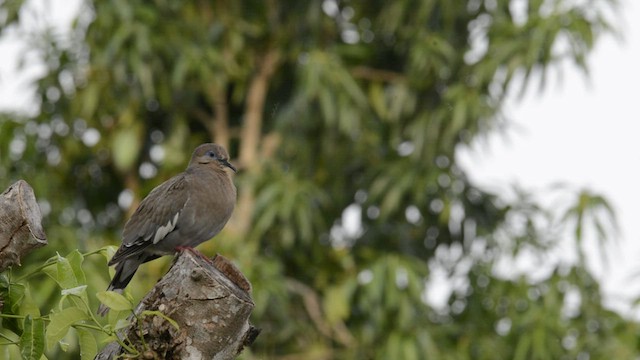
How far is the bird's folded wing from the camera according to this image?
4473mm

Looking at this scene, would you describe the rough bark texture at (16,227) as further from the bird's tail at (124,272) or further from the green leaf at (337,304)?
the green leaf at (337,304)

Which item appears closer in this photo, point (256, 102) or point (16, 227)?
point (16, 227)

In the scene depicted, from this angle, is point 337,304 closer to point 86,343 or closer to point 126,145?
point 126,145

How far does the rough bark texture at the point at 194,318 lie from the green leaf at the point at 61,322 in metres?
0.14

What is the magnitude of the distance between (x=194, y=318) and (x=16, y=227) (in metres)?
0.50

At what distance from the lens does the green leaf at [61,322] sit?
295 cm

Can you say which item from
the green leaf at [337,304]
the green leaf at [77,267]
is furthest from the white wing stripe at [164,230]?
the green leaf at [337,304]

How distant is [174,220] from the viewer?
458 cm

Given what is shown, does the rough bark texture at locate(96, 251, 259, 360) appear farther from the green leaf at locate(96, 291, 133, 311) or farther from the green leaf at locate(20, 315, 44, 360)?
the green leaf at locate(20, 315, 44, 360)

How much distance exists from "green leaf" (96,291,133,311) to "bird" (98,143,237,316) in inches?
57.5

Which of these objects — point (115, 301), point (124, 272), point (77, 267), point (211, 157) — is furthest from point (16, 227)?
point (211, 157)

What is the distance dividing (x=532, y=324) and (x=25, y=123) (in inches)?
148

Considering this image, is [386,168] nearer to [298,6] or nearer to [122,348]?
[298,6]

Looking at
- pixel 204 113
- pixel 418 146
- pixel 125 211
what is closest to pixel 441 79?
pixel 418 146
